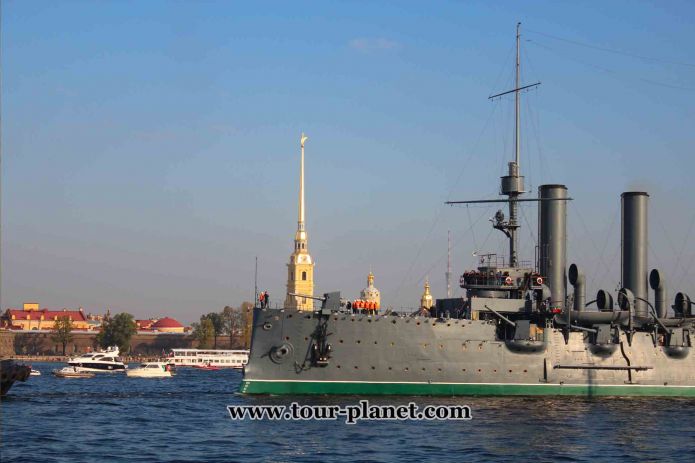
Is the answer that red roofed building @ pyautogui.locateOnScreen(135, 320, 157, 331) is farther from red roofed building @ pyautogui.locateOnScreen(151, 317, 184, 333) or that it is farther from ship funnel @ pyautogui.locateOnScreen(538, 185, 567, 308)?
ship funnel @ pyautogui.locateOnScreen(538, 185, 567, 308)

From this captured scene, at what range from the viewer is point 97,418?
36.2 metres

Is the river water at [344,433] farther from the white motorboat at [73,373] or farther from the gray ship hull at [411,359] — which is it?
the white motorboat at [73,373]

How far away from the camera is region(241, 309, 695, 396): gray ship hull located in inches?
1590

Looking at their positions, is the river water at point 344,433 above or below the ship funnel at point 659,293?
below

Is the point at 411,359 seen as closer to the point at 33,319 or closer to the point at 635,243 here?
the point at 635,243

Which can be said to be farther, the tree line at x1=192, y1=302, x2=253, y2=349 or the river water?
the tree line at x1=192, y1=302, x2=253, y2=349

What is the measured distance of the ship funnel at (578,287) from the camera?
46.1 meters

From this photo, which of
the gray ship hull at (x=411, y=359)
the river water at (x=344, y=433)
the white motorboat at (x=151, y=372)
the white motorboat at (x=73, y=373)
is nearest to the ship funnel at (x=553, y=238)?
the gray ship hull at (x=411, y=359)

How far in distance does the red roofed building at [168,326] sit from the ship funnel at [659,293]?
5080 inches

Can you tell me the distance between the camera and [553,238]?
48.9 metres

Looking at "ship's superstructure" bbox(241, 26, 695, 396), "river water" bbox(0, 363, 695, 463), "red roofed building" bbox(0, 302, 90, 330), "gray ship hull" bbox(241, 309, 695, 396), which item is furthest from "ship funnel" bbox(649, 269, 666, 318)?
"red roofed building" bbox(0, 302, 90, 330)

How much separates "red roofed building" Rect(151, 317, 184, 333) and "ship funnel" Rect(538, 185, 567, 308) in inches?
5013

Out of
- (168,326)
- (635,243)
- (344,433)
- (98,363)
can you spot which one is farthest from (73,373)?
(168,326)

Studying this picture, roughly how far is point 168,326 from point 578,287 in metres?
132
